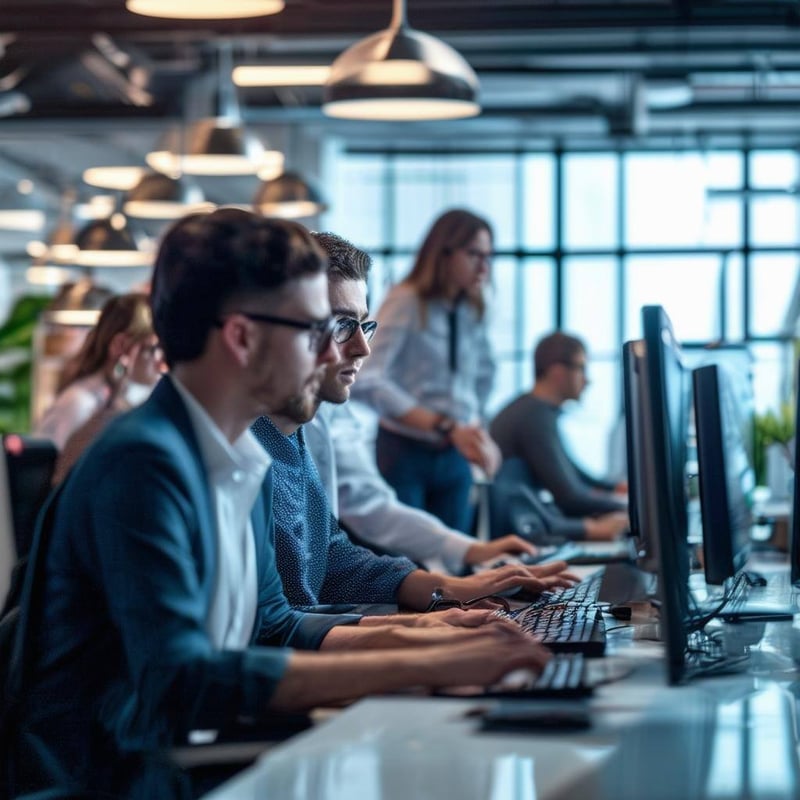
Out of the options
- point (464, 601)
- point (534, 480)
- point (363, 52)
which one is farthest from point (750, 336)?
point (464, 601)

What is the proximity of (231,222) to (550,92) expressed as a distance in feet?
33.6

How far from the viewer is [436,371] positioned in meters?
5.13

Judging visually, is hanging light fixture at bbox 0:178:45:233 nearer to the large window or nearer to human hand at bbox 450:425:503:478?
the large window

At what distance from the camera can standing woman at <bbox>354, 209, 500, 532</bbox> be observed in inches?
187

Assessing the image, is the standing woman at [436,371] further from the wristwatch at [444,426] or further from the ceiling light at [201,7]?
the ceiling light at [201,7]

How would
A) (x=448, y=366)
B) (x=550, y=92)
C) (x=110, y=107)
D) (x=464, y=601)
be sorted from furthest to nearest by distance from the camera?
(x=550, y=92)
(x=110, y=107)
(x=448, y=366)
(x=464, y=601)

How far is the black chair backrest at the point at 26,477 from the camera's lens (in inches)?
114

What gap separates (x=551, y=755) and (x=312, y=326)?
0.57 metres

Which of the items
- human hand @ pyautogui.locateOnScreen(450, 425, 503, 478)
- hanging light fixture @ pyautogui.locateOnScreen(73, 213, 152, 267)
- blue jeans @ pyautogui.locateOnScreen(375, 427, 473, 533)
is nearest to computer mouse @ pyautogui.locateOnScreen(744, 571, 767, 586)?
human hand @ pyautogui.locateOnScreen(450, 425, 503, 478)

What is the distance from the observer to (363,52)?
165 inches

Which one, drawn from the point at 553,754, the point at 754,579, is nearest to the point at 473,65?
the point at 754,579

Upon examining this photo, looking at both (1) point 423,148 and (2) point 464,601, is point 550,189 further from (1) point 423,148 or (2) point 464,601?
(2) point 464,601

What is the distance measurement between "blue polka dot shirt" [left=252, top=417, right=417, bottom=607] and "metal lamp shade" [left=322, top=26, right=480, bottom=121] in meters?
1.70

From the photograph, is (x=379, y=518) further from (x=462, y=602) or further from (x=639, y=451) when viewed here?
(x=639, y=451)
